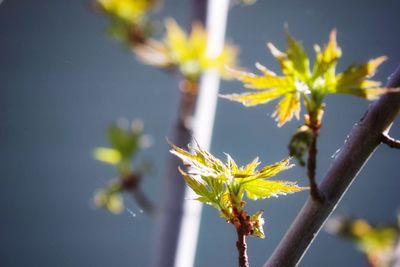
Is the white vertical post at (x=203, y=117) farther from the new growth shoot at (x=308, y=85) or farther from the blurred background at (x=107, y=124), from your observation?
the blurred background at (x=107, y=124)

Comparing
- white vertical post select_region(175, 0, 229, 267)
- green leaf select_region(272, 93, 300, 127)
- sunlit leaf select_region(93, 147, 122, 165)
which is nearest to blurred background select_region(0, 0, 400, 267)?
sunlit leaf select_region(93, 147, 122, 165)

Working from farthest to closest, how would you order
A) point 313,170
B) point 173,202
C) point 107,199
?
point 107,199, point 173,202, point 313,170

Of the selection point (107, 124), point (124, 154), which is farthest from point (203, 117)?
point (107, 124)

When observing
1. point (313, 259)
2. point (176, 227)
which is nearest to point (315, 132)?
point (176, 227)

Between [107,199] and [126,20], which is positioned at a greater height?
[126,20]

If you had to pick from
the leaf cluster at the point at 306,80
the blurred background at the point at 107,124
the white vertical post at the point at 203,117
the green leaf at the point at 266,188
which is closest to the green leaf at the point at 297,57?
the leaf cluster at the point at 306,80

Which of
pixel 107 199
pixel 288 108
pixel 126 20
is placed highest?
pixel 126 20

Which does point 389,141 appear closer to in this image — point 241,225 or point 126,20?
point 241,225

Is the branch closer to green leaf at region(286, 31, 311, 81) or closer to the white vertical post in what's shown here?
green leaf at region(286, 31, 311, 81)
